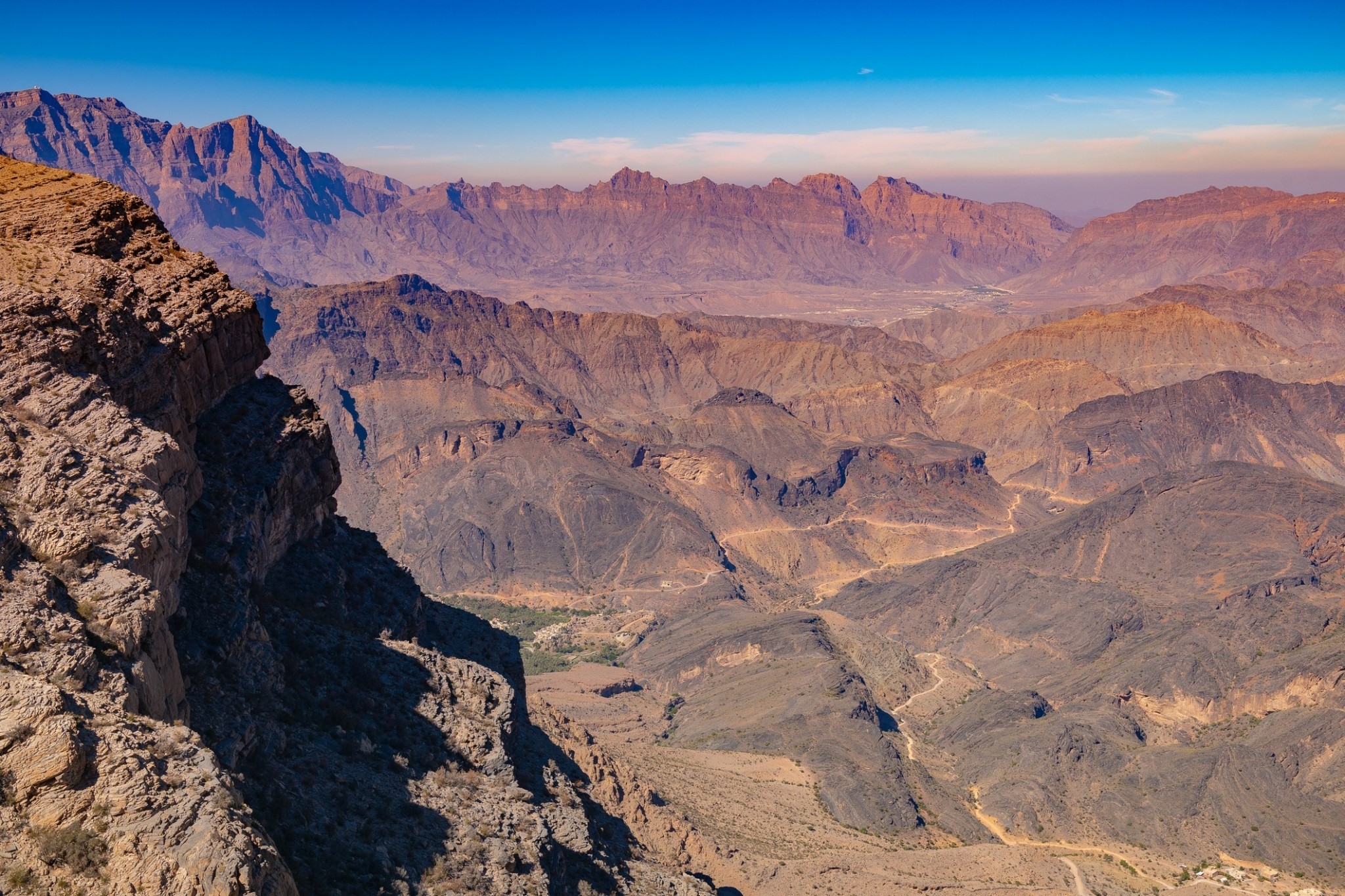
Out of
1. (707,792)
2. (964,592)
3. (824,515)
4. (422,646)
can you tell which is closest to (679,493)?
(824,515)

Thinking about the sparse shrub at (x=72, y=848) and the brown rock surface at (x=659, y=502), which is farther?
the brown rock surface at (x=659, y=502)

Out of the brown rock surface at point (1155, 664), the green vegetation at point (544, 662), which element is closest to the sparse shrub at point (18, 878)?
the brown rock surface at point (1155, 664)

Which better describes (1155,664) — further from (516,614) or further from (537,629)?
(516,614)

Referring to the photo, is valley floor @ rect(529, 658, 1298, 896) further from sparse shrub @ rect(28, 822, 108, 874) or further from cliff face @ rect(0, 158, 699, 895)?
sparse shrub @ rect(28, 822, 108, 874)

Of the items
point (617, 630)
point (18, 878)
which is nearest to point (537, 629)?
point (617, 630)

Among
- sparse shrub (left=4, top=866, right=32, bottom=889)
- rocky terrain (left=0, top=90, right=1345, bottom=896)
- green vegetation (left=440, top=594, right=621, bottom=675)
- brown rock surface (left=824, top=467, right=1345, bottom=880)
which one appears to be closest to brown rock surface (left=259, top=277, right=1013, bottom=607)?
rocky terrain (left=0, top=90, right=1345, bottom=896)

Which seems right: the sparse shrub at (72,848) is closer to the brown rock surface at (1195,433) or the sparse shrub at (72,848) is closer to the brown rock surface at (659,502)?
the brown rock surface at (659,502)
